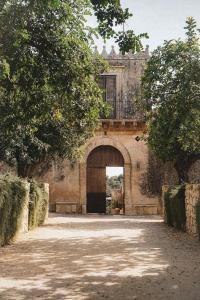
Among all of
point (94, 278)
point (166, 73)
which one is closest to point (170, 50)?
point (166, 73)

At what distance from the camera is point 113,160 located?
87.3 feet

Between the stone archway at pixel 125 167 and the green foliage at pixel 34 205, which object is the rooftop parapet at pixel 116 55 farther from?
the green foliage at pixel 34 205

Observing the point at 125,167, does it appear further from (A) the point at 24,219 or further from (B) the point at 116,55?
(A) the point at 24,219

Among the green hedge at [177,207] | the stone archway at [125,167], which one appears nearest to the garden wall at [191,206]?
the green hedge at [177,207]

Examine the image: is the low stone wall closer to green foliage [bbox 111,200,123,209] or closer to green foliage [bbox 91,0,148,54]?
green foliage [bbox 91,0,148,54]

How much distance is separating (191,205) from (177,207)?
6.28ft

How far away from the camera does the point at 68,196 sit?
25.2 metres

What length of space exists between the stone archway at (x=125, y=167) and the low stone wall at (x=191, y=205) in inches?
452

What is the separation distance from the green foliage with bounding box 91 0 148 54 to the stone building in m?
16.9

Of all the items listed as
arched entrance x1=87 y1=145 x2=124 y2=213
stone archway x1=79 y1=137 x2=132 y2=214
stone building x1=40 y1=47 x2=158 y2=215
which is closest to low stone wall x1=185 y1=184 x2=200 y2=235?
stone archway x1=79 y1=137 x2=132 y2=214

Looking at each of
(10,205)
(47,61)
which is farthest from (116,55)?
(10,205)

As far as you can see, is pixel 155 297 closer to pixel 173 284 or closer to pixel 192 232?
pixel 173 284

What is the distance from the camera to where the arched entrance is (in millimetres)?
26438

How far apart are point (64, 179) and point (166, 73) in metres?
12.3
